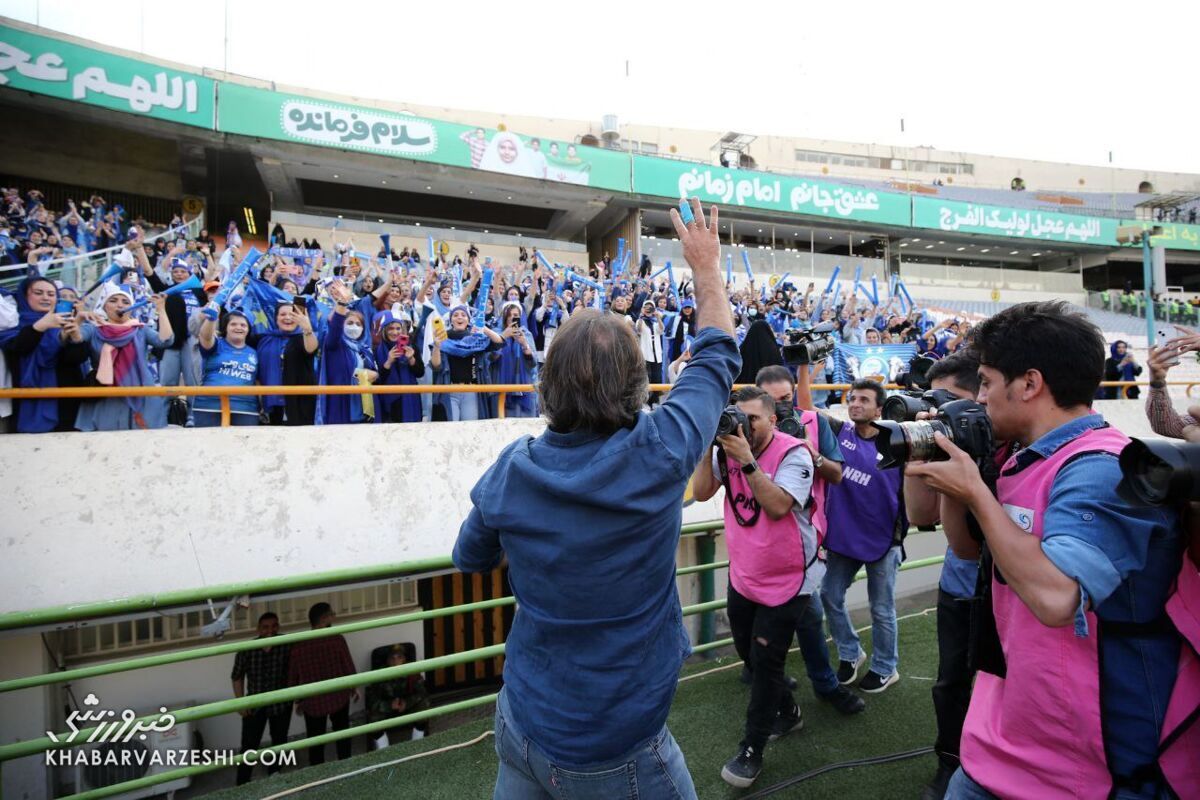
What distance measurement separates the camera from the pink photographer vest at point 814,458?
363cm

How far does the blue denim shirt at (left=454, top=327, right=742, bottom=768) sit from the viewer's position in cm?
140

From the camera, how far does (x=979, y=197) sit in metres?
33.2

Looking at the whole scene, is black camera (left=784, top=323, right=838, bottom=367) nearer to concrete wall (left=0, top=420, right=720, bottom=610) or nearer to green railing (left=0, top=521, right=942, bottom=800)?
green railing (left=0, top=521, right=942, bottom=800)

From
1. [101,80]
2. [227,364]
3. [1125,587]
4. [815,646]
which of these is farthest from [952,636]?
[101,80]

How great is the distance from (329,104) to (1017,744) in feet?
64.3

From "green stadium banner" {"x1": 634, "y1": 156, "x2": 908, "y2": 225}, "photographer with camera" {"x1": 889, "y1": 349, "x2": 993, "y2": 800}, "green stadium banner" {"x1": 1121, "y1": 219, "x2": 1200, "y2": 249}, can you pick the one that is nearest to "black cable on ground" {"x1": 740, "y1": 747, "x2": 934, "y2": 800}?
"photographer with camera" {"x1": 889, "y1": 349, "x2": 993, "y2": 800}

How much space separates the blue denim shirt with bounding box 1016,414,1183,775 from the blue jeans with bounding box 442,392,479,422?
565 cm

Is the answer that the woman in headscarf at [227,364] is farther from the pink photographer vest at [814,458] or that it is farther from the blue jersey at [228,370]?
the pink photographer vest at [814,458]

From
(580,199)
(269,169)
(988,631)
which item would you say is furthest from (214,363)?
(580,199)

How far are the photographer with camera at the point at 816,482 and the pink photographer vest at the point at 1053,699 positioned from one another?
1950mm

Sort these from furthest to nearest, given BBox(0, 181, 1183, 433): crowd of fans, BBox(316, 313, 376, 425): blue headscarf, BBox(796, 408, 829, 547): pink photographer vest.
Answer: BBox(316, 313, 376, 425): blue headscarf < BBox(0, 181, 1183, 433): crowd of fans < BBox(796, 408, 829, 547): pink photographer vest

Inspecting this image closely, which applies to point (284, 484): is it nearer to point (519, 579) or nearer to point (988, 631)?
point (519, 579)

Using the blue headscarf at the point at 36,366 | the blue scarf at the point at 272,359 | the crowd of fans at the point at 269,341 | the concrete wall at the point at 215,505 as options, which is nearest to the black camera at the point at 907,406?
the crowd of fans at the point at 269,341

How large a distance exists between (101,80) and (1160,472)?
19181 millimetres
